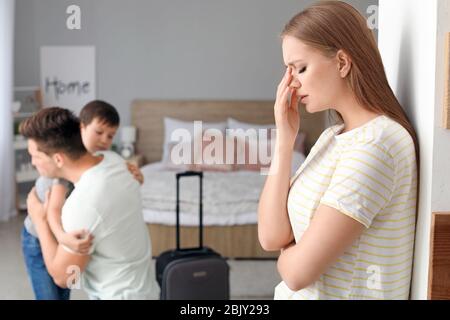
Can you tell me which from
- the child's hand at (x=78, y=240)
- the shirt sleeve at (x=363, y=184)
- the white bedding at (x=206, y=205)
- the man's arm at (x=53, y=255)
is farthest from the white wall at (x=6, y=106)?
the shirt sleeve at (x=363, y=184)

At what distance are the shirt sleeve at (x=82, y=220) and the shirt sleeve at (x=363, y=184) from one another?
2.29ft

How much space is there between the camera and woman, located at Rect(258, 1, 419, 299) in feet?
2.15

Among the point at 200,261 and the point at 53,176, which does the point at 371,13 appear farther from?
the point at 200,261

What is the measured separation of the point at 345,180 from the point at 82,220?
0.73 meters

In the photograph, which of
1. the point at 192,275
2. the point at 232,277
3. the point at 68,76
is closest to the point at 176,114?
the point at 68,76

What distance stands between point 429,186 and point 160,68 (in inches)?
139

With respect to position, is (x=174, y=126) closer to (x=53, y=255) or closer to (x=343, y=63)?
(x=53, y=255)

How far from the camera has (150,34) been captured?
399cm

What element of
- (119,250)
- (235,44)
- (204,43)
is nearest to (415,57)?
(119,250)

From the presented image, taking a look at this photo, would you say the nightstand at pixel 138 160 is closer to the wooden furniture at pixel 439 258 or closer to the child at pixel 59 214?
the child at pixel 59 214

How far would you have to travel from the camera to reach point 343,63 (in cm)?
70

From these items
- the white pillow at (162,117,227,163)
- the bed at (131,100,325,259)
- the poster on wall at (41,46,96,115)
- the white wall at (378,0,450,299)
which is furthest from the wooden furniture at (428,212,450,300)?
the poster on wall at (41,46,96,115)

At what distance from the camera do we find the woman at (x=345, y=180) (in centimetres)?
66

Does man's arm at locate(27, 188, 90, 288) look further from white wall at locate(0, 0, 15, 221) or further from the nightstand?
white wall at locate(0, 0, 15, 221)
